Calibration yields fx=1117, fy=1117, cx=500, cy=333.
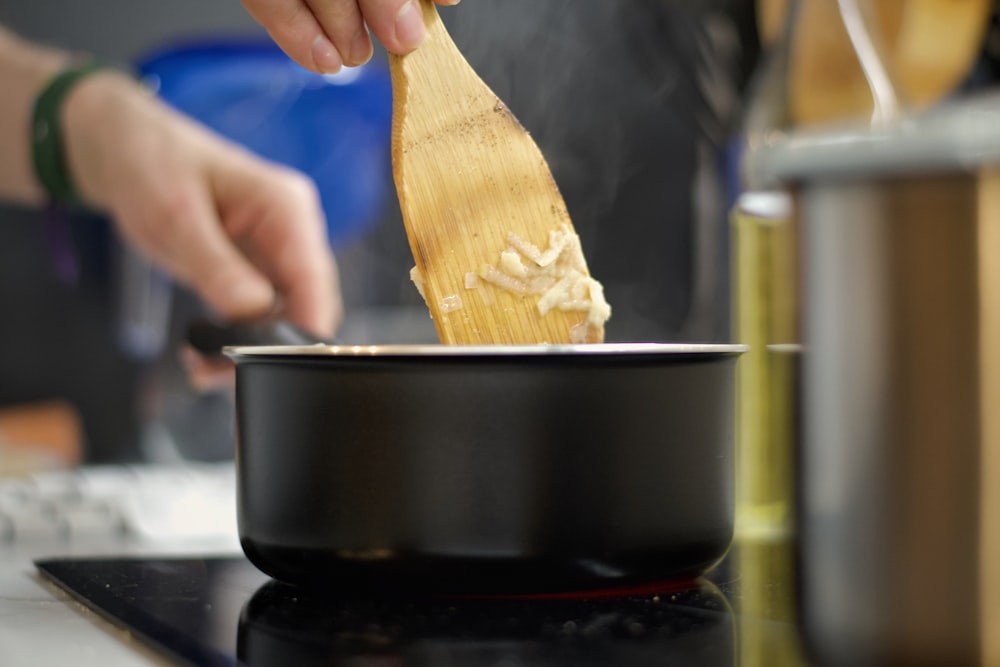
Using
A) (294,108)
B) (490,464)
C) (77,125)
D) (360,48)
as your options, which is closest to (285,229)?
(77,125)

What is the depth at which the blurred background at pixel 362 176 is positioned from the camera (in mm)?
1426

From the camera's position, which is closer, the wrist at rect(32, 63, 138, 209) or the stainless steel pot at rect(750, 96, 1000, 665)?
the stainless steel pot at rect(750, 96, 1000, 665)

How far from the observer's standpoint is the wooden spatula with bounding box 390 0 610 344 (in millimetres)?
544

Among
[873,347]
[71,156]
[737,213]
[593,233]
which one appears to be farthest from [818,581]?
[593,233]

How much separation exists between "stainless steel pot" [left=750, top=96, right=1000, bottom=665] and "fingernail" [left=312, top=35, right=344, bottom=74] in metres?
0.36

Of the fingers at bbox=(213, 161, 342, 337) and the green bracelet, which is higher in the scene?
the green bracelet

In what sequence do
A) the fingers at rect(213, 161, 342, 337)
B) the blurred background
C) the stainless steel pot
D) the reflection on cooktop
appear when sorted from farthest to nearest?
the blurred background < the fingers at rect(213, 161, 342, 337) < the reflection on cooktop < the stainless steel pot

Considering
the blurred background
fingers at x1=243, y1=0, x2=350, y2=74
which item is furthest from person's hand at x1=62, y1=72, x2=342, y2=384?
Answer: fingers at x1=243, y1=0, x2=350, y2=74

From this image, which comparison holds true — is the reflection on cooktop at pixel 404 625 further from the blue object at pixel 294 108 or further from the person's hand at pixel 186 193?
the blue object at pixel 294 108

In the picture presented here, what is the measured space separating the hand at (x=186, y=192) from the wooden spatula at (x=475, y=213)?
56 centimetres

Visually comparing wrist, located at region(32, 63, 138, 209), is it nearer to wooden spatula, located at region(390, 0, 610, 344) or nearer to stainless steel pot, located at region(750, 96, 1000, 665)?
wooden spatula, located at region(390, 0, 610, 344)

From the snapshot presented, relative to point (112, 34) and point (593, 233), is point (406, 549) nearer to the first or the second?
point (593, 233)

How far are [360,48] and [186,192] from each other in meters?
0.56

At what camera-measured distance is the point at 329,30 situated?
574mm
